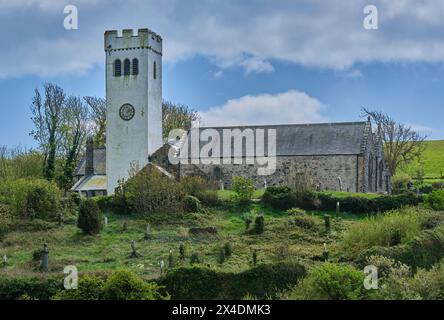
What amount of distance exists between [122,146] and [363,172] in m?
17.1

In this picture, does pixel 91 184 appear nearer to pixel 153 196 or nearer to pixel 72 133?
pixel 72 133

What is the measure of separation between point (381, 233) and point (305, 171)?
65.8 feet

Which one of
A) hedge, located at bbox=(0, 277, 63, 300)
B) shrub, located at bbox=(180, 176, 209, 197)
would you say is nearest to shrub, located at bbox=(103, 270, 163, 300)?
A: hedge, located at bbox=(0, 277, 63, 300)

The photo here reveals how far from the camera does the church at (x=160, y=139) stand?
4656 centimetres

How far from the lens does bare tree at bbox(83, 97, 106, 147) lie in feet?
211

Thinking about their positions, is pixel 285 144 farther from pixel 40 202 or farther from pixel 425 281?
pixel 425 281

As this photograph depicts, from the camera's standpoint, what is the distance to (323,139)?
47188 mm

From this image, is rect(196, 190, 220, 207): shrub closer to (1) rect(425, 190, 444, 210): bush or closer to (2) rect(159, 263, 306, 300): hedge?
(1) rect(425, 190, 444, 210): bush

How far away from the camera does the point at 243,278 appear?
68.8 feet

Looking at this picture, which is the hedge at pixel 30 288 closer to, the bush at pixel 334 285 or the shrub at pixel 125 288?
the shrub at pixel 125 288

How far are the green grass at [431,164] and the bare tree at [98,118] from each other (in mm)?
30955

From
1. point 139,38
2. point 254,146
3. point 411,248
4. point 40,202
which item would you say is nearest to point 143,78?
point 139,38

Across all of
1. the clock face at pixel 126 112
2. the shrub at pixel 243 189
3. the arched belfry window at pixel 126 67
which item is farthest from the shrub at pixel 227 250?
the arched belfry window at pixel 126 67

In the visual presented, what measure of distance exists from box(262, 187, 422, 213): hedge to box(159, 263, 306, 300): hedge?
16221mm
